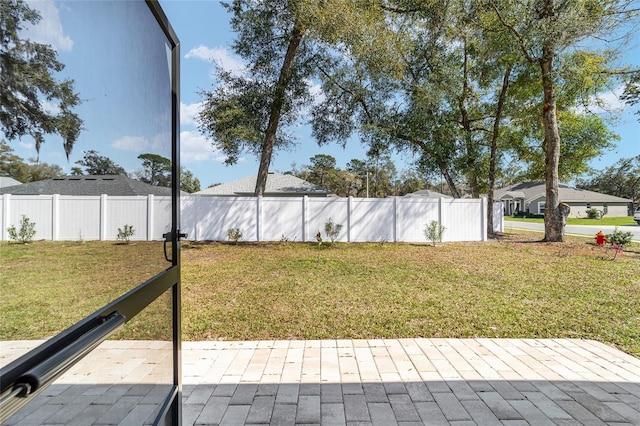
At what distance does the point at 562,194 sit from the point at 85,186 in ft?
144

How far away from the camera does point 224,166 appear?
1174 centimetres

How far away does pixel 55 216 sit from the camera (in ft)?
3.44

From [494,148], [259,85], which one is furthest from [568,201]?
[259,85]

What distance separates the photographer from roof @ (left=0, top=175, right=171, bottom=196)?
0.80 meters

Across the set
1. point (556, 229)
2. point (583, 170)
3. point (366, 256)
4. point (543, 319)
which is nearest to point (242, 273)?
point (366, 256)

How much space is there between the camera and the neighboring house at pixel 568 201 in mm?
34344

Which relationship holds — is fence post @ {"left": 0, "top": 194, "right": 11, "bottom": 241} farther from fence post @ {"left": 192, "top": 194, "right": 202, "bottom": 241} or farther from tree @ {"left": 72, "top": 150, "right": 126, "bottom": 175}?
fence post @ {"left": 192, "top": 194, "right": 202, "bottom": 241}

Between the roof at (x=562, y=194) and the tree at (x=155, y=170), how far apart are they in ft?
130

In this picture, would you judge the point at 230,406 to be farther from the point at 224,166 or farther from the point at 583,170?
the point at 583,170

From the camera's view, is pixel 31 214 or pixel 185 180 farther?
pixel 185 180

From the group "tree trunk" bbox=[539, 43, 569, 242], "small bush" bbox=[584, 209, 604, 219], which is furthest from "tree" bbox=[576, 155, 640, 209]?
"tree trunk" bbox=[539, 43, 569, 242]

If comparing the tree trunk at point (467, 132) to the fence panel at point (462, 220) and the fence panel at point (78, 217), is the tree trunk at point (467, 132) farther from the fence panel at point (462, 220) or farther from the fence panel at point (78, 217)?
the fence panel at point (78, 217)

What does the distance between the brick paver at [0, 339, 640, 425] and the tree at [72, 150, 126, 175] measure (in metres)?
0.61

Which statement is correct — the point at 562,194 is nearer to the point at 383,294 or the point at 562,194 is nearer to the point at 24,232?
the point at 383,294
